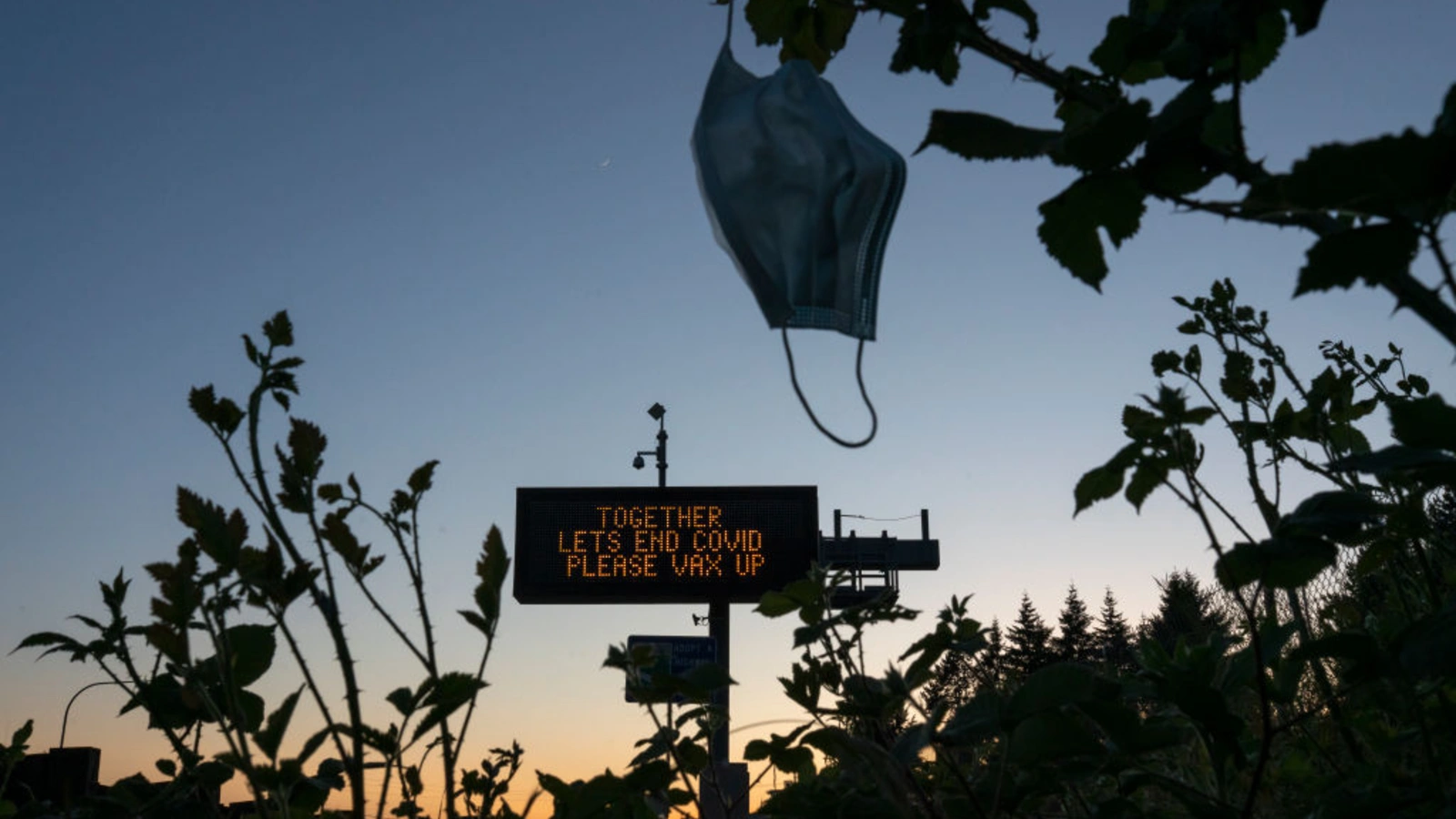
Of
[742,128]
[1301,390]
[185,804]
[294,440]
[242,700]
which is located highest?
[742,128]

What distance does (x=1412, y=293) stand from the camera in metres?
0.70

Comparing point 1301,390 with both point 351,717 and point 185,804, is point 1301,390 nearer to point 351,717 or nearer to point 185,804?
point 351,717

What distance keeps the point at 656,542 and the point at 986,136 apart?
13.0m

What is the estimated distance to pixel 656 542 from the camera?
13672 mm

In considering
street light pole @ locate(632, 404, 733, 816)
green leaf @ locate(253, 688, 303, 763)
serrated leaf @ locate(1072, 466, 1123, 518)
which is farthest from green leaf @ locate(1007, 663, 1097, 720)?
street light pole @ locate(632, 404, 733, 816)

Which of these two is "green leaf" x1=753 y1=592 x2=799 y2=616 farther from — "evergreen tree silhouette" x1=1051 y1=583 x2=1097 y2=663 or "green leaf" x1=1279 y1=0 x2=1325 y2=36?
"evergreen tree silhouette" x1=1051 y1=583 x2=1097 y2=663

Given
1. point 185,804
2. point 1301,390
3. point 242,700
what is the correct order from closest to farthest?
point 242,700 → point 185,804 → point 1301,390

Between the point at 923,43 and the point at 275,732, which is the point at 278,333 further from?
the point at 923,43

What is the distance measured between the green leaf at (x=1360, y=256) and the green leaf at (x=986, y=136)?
23 centimetres

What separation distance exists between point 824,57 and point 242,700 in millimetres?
1243

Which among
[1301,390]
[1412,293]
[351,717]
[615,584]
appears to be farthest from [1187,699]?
[615,584]

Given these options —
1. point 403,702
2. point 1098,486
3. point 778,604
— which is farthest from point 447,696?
point 1098,486

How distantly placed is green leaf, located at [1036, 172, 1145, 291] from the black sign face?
1277 cm

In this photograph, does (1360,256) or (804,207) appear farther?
(804,207)
